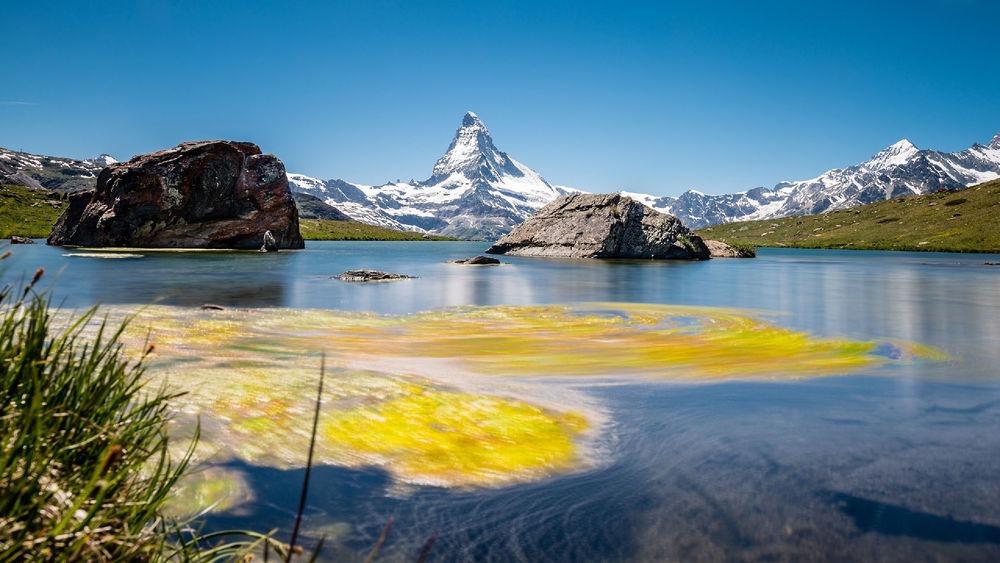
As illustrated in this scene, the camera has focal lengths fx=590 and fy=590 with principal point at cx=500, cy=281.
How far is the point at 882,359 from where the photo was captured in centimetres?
1516

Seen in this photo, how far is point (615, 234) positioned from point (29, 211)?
517ft

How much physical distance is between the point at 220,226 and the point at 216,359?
7529 cm

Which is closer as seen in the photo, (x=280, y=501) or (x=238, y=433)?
(x=280, y=501)

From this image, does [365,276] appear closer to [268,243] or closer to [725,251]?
[268,243]

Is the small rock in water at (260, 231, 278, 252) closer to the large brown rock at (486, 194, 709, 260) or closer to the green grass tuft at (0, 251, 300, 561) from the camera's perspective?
the large brown rock at (486, 194, 709, 260)

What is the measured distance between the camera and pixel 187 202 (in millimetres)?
76875

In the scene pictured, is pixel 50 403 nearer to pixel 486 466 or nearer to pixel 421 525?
pixel 421 525

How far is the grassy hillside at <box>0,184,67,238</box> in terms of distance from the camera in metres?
127

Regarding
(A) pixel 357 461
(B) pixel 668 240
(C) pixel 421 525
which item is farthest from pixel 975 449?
(B) pixel 668 240

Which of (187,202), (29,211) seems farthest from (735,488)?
(29,211)

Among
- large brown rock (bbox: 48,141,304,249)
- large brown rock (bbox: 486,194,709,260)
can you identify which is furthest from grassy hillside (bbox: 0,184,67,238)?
large brown rock (bbox: 486,194,709,260)

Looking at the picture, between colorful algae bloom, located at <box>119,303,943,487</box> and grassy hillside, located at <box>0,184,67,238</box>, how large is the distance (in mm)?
130506

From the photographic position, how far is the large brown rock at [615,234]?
76.0m

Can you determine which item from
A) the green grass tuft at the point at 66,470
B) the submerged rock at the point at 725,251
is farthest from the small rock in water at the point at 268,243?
the green grass tuft at the point at 66,470
